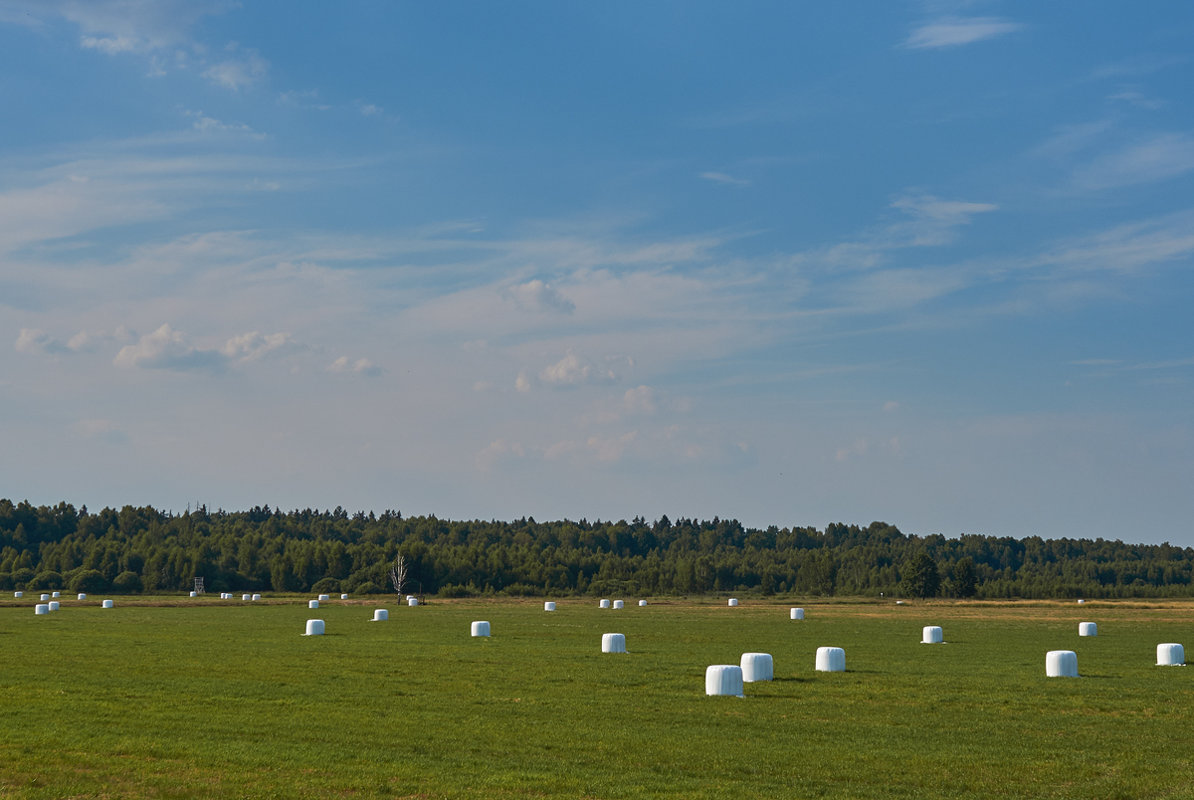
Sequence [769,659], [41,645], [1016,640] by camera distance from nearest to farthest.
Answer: [769,659]
[41,645]
[1016,640]

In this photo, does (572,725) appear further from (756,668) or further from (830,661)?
(830,661)

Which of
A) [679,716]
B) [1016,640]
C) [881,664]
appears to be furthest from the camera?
[1016,640]

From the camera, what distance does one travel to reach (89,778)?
58.7ft

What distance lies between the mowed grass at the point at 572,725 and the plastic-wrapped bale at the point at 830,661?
0.53 m

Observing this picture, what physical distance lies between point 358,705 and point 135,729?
564 cm

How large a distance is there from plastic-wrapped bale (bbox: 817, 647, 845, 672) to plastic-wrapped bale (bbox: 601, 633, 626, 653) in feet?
33.2

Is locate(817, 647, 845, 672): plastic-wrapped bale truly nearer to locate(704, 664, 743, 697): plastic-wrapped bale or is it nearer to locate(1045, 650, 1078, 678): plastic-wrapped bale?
locate(1045, 650, 1078, 678): plastic-wrapped bale

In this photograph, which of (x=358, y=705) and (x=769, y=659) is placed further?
(x=769, y=659)

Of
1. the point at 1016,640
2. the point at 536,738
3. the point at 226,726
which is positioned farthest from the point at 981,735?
the point at 1016,640

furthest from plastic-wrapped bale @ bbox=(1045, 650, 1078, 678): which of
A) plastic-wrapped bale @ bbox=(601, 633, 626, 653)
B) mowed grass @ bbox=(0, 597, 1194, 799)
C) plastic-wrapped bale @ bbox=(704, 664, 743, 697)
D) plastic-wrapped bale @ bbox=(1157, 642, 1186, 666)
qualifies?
plastic-wrapped bale @ bbox=(601, 633, 626, 653)

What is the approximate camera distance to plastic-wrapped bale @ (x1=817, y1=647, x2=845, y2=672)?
36.5 m

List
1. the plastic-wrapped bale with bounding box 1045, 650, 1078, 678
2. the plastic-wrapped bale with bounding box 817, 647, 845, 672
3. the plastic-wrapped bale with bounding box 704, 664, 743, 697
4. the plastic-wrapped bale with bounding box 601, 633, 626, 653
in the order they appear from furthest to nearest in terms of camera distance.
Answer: the plastic-wrapped bale with bounding box 601, 633, 626, 653, the plastic-wrapped bale with bounding box 817, 647, 845, 672, the plastic-wrapped bale with bounding box 1045, 650, 1078, 678, the plastic-wrapped bale with bounding box 704, 664, 743, 697

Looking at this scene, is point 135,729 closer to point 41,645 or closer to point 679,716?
point 679,716

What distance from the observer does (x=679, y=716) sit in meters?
26.1
